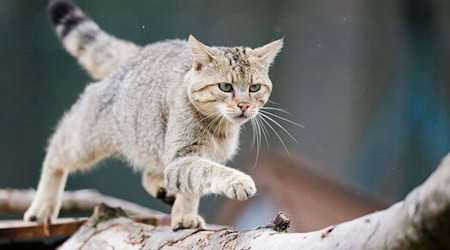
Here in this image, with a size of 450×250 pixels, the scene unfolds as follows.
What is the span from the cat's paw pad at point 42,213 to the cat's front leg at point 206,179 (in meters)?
0.92

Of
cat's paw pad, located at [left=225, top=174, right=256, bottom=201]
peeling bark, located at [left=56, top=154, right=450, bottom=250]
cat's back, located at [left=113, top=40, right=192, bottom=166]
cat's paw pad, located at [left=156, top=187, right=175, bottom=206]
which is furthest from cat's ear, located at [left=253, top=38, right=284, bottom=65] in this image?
cat's paw pad, located at [left=156, top=187, right=175, bottom=206]

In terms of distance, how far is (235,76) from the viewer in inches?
69.7

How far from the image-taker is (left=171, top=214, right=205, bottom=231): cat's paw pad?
1927 mm

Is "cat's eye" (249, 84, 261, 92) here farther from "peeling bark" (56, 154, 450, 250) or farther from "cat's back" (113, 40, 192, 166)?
"peeling bark" (56, 154, 450, 250)

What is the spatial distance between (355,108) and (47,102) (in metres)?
1.77

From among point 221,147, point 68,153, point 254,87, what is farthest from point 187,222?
point 68,153

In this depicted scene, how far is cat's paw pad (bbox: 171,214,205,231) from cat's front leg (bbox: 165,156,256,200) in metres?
0.12

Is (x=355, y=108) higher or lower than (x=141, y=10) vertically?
lower

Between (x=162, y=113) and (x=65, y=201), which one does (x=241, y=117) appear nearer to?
(x=162, y=113)

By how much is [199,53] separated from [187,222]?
2.03 ft

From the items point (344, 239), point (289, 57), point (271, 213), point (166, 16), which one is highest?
point (166, 16)

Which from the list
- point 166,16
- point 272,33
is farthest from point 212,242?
point 166,16

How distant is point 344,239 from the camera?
40.7 inches

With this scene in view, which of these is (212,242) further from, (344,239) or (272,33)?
(272,33)
